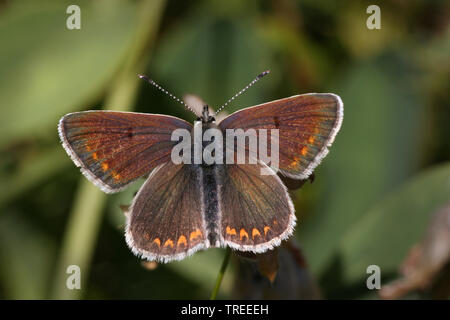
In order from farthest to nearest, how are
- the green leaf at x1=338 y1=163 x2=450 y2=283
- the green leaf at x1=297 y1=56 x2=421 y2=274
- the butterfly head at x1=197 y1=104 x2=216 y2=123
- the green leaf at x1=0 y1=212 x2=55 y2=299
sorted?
→ the green leaf at x1=0 y1=212 x2=55 y2=299, the green leaf at x1=297 y1=56 x2=421 y2=274, the green leaf at x1=338 y1=163 x2=450 y2=283, the butterfly head at x1=197 y1=104 x2=216 y2=123

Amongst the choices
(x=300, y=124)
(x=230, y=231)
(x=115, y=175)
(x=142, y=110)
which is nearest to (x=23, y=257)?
(x=142, y=110)

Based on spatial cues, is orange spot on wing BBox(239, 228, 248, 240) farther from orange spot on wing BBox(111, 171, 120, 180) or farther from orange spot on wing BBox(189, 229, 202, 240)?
orange spot on wing BBox(111, 171, 120, 180)

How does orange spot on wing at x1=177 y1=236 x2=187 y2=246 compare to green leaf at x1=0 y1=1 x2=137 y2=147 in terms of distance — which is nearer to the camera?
orange spot on wing at x1=177 y1=236 x2=187 y2=246

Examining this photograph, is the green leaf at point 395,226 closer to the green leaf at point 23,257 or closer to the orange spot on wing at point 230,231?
the orange spot on wing at point 230,231

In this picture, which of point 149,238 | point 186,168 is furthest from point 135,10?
point 149,238

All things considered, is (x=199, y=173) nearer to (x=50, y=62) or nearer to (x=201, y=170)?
(x=201, y=170)

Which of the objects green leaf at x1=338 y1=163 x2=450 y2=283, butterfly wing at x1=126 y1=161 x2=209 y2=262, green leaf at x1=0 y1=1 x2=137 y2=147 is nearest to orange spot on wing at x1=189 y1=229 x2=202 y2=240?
butterfly wing at x1=126 y1=161 x2=209 y2=262

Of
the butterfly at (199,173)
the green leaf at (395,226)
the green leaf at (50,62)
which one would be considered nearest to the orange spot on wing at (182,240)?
the butterfly at (199,173)
